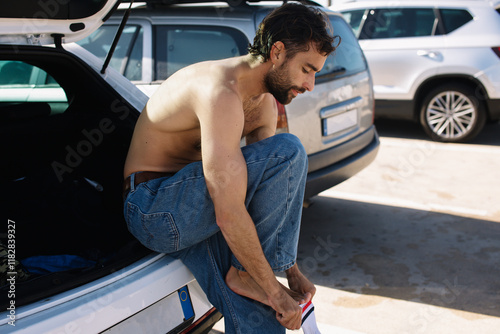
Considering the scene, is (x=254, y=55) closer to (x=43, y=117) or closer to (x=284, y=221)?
(x=284, y=221)

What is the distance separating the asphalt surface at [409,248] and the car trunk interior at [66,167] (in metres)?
0.93

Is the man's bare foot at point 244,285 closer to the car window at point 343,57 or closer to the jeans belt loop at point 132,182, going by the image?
the jeans belt loop at point 132,182

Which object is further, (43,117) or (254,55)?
(43,117)

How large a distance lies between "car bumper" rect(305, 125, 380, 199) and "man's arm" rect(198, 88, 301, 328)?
1521 millimetres

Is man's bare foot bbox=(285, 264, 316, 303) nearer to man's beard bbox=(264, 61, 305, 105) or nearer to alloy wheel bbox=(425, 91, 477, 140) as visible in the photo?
man's beard bbox=(264, 61, 305, 105)

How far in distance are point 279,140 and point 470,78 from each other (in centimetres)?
498

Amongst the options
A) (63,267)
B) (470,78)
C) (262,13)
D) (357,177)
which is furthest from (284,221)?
(470,78)

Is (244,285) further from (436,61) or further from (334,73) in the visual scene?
(436,61)

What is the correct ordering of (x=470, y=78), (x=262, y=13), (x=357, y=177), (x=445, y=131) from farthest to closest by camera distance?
1. (x=445, y=131)
2. (x=470, y=78)
3. (x=357, y=177)
4. (x=262, y=13)

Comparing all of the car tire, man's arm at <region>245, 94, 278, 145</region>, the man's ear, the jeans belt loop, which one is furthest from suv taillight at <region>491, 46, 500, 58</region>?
the jeans belt loop

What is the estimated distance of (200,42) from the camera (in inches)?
146

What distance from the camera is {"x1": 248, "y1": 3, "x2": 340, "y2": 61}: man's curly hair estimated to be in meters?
2.08

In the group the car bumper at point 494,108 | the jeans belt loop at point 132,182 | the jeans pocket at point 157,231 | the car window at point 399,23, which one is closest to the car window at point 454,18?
the car window at point 399,23

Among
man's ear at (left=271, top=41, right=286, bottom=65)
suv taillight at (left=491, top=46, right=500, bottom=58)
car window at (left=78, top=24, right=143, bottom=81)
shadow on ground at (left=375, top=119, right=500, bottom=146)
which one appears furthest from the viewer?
shadow on ground at (left=375, top=119, right=500, bottom=146)
